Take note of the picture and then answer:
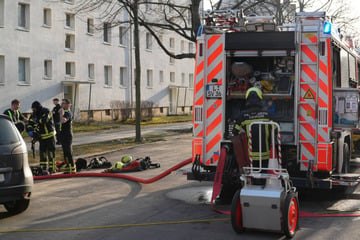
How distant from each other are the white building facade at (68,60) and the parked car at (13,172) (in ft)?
58.4

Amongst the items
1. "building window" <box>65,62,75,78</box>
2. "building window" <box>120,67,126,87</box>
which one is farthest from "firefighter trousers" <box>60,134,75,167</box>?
"building window" <box>120,67,126,87</box>

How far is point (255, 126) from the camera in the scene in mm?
7406

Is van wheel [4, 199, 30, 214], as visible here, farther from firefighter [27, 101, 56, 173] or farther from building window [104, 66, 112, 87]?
building window [104, 66, 112, 87]

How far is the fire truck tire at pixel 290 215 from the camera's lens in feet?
21.3

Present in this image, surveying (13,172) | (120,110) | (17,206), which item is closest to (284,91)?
(13,172)

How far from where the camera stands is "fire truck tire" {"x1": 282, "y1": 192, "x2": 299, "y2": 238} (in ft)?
21.3

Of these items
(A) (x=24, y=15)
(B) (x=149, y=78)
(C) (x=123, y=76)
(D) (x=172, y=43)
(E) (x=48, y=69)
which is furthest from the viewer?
(D) (x=172, y=43)

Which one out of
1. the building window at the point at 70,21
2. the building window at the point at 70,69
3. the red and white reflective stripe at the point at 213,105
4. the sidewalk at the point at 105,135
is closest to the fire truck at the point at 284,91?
the red and white reflective stripe at the point at 213,105

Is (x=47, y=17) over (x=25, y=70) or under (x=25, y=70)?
over

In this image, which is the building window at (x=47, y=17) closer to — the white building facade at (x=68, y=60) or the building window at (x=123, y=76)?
the white building facade at (x=68, y=60)

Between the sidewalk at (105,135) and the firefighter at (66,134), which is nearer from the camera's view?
the firefighter at (66,134)

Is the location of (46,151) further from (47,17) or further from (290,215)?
(47,17)

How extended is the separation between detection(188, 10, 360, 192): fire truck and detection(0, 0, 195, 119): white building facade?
56.4 feet

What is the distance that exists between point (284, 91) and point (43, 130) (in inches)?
242
